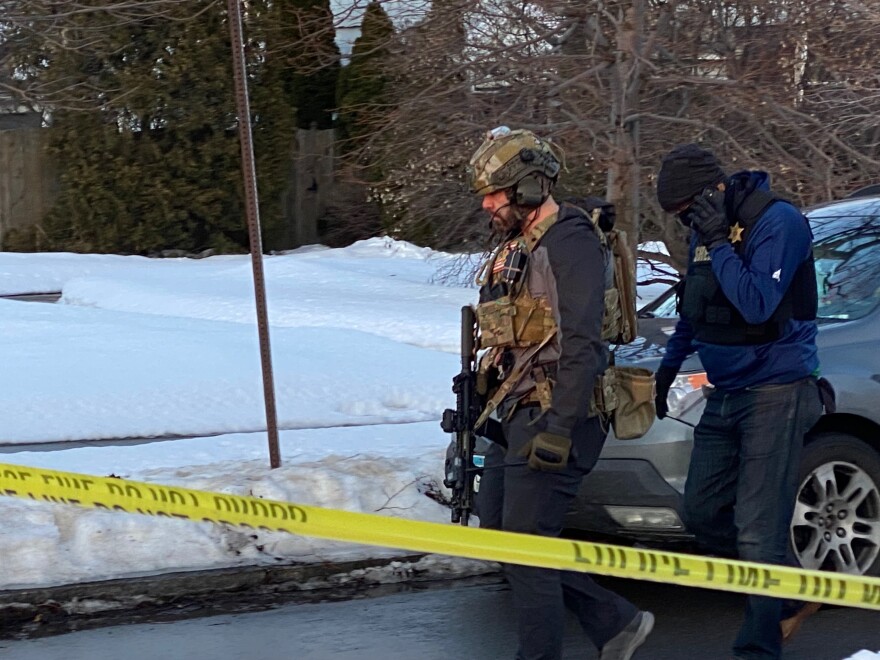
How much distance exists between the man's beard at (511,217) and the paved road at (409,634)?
168 cm

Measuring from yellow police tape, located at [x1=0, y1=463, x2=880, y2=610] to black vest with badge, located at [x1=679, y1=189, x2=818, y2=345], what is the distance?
2.64ft

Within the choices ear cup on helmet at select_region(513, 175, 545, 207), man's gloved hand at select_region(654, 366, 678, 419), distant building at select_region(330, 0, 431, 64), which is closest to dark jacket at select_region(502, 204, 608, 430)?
ear cup on helmet at select_region(513, 175, 545, 207)

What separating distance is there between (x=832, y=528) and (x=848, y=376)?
0.62m

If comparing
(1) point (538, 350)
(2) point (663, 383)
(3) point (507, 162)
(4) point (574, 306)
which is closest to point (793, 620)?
(2) point (663, 383)

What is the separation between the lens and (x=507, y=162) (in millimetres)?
3801

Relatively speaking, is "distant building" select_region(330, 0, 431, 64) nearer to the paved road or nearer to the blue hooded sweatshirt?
the paved road

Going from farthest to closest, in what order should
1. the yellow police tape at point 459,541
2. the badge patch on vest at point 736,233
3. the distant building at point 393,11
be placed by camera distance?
1. the distant building at point 393,11
2. the badge patch on vest at point 736,233
3. the yellow police tape at point 459,541

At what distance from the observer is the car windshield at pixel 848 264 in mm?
5156

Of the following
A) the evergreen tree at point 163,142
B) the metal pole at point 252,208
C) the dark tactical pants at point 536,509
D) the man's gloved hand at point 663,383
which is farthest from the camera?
the evergreen tree at point 163,142

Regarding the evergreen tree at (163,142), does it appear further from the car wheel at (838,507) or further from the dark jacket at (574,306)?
the dark jacket at (574,306)

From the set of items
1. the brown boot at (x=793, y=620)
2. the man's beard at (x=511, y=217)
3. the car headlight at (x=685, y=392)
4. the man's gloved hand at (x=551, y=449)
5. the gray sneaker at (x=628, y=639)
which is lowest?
the brown boot at (x=793, y=620)

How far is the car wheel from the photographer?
480cm

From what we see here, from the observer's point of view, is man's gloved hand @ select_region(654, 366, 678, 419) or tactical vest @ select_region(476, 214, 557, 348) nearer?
tactical vest @ select_region(476, 214, 557, 348)

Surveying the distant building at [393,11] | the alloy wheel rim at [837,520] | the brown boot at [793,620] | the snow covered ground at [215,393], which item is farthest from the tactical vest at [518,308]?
the distant building at [393,11]
